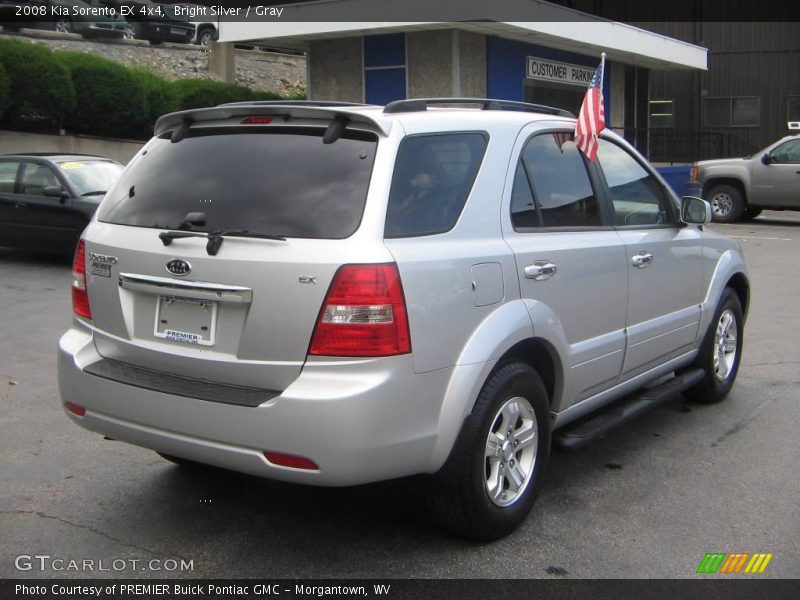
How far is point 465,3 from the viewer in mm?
17969

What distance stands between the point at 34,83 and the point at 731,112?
81.8ft

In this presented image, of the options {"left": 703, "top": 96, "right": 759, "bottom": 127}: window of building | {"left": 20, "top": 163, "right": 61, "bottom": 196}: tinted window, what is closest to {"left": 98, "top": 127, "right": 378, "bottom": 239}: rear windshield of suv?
{"left": 20, "top": 163, "right": 61, "bottom": 196}: tinted window

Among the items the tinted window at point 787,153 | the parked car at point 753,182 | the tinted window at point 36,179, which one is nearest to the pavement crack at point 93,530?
the tinted window at point 36,179

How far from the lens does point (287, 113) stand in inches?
151

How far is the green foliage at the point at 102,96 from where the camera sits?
69.2ft

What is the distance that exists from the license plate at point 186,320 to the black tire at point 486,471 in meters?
1.09

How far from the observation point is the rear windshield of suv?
11.6ft

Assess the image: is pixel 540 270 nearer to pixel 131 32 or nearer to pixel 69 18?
pixel 69 18

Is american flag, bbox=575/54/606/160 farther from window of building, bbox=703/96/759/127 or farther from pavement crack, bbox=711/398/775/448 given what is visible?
window of building, bbox=703/96/759/127

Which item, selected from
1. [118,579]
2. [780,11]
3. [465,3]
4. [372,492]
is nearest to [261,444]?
[118,579]

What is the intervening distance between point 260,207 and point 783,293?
8.66m

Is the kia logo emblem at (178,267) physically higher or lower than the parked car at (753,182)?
lower

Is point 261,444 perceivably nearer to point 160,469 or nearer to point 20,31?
point 160,469

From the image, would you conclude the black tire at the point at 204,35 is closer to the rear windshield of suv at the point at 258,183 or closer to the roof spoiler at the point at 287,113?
the roof spoiler at the point at 287,113
